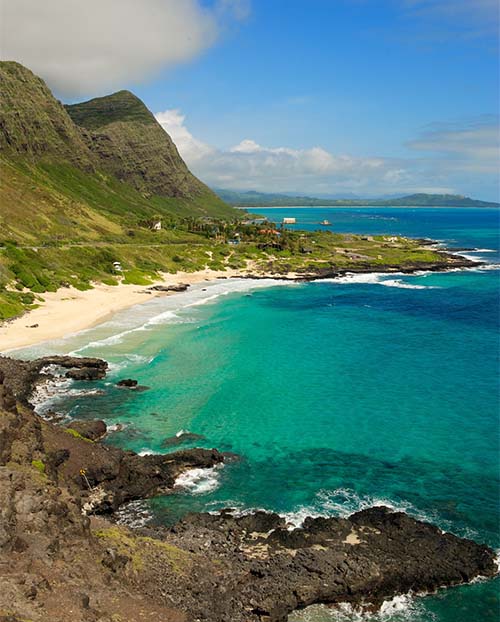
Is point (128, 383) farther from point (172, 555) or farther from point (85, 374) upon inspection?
point (172, 555)

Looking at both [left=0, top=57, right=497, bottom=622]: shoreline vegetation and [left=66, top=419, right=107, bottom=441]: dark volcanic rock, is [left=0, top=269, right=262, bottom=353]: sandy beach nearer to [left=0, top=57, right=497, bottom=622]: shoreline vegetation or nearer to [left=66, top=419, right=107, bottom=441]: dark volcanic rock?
[left=0, top=57, right=497, bottom=622]: shoreline vegetation

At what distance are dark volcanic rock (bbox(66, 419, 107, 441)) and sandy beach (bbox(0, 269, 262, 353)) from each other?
2508 cm

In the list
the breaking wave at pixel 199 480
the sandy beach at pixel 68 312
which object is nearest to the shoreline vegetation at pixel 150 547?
the breaking wave at pixel 199 480

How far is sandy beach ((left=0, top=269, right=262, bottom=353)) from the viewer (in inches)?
2645

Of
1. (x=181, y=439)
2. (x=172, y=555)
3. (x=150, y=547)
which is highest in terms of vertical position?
(x=150, y=547)

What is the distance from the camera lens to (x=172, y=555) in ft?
81.0

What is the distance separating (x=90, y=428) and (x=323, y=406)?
2128 cm

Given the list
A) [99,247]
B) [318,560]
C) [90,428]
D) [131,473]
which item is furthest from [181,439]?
[99,247]

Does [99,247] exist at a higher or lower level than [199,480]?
higher

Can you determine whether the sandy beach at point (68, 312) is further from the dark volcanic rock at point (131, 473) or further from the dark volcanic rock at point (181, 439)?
the dark volcanic rock at point (131, 473)

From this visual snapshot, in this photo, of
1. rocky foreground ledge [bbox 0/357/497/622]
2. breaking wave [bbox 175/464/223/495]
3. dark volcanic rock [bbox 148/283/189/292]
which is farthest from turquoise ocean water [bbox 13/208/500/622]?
dark volcanic rock [bbox 148/283/189/292]

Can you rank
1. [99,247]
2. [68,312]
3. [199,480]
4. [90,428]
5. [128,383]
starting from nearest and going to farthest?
[199,480]
[90,428]
[128,383]
[68,312]
[99,247]

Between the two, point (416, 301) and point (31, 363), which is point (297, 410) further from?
point (416, 301)

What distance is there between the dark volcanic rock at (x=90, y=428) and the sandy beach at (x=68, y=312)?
2508cm
